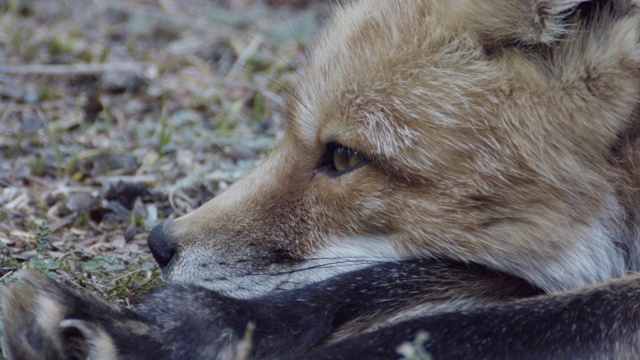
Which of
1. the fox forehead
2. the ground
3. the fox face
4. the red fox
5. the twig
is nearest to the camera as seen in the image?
the red fox

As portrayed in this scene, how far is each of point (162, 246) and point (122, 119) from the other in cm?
298

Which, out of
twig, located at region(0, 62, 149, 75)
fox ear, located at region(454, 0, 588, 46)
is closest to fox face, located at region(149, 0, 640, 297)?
fox ear, located at region(454, 0, 588, 46)

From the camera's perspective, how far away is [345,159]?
352 centimetres

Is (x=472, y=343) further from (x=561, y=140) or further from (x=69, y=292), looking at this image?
(x=69, y=292)

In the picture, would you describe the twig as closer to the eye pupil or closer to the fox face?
the fox face

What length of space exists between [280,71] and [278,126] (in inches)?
33.5

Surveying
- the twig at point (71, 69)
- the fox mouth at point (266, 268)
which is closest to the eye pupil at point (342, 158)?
the fox mouth at point (266, 268)

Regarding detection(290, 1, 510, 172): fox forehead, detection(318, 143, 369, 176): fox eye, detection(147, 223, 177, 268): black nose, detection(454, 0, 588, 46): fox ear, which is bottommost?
detection(147, 223, 177, 268): black nose

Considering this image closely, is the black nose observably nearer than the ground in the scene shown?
Yes

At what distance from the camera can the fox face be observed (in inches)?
126

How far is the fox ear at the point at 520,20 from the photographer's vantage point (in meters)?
3.26

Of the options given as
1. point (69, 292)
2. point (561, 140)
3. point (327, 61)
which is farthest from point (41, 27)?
point (561, 140)

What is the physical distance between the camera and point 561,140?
10.5ft

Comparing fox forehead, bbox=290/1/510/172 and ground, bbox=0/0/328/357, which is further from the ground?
fox forehead, bbox=290/1/510/172
